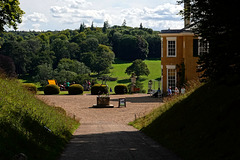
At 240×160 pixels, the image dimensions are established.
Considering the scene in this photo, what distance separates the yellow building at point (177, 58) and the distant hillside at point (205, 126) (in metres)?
21.3

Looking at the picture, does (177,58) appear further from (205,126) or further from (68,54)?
(68,54)

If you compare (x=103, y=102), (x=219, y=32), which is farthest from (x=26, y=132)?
(x=103, y=102)

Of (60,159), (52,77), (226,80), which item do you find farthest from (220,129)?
(52,77)

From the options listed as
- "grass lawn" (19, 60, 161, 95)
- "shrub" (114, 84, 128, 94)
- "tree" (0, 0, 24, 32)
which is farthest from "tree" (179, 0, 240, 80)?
"grass lawn" (19, 60, 161, 95)

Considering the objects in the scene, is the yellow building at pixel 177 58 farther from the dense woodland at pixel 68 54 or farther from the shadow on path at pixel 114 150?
the dense woodland at pixel 68 54

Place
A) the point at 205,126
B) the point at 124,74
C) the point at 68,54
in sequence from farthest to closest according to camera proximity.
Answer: the point at 68,54, the point at 124,74, the point at 205,126

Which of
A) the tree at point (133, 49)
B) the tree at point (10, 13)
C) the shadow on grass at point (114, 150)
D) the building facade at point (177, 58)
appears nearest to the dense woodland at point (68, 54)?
the tree at point (133, 49)

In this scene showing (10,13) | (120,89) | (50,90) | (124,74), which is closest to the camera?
(10,13)

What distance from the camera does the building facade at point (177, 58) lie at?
122ft

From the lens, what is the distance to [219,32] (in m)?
12.1

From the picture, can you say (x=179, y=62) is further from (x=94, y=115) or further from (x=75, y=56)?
(x=75, y=56)

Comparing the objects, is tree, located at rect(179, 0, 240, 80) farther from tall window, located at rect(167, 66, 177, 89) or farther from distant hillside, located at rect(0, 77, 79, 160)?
tall window, located at rect(167, 66, 177, 89)

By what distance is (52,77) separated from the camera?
249ft

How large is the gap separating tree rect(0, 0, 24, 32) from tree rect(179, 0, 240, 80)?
1271 cm
